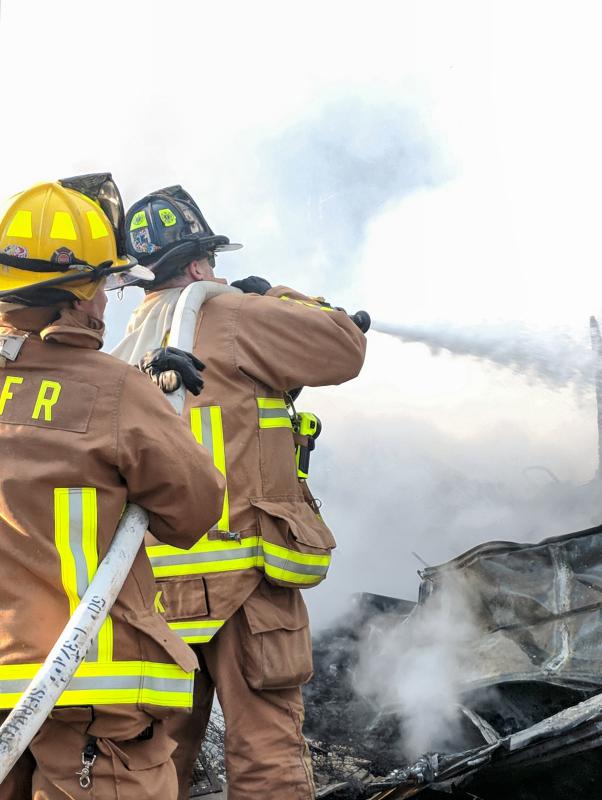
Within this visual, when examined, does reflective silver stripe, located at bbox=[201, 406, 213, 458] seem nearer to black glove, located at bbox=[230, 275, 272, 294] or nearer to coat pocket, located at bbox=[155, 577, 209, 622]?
coat pocket, located at bbox=[155, 577, 209, 622]

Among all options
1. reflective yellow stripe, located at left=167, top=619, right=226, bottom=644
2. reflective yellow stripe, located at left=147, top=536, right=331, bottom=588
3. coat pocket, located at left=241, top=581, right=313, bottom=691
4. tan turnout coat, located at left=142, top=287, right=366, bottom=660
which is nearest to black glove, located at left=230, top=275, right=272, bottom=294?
tan turnout coat, located at left=142, top=287, right=366, bottom=660

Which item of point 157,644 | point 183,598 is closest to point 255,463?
point 183,598

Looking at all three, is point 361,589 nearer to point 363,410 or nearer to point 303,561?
point 363,410

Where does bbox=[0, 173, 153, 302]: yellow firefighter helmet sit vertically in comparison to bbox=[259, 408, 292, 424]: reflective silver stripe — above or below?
below

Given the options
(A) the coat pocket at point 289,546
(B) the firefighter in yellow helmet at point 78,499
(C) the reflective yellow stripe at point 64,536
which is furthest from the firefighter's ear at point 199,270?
(C) the reflective yellow stripe at point 64,536

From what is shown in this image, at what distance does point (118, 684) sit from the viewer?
206 cm

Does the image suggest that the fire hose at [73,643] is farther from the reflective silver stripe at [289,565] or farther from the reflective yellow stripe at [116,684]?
the reflective silver stripe at [289,565]

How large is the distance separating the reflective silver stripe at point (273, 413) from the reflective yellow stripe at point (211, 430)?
0.49 feet

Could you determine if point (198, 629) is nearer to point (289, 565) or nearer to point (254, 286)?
point (289, 565)

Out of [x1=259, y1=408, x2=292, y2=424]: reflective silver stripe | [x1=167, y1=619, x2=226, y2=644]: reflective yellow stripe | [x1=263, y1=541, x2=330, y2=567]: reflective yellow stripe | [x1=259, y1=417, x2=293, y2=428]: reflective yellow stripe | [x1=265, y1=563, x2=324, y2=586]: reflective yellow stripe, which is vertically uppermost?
[x1=259, y1=408, x2=292, y2=424]: reflective silver stripe

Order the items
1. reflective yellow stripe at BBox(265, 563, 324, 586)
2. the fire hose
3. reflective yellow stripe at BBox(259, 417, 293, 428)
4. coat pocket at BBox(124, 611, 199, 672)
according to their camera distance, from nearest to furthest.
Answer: the fire hose → coat pocket at BBox(124, 611, 199, 672) → reflective yellow stripe at BBox(265, 563, 324, 586) → reflective yellow stripe at BBox(259, 417, 293, 428)

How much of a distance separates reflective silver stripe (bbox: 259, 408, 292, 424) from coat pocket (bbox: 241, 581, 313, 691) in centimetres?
55

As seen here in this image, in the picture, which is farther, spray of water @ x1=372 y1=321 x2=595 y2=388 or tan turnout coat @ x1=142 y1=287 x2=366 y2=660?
spray of water @ x1=372 y1=321 x2=595 y2=388

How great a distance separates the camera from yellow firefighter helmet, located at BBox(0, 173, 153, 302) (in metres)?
2.15
